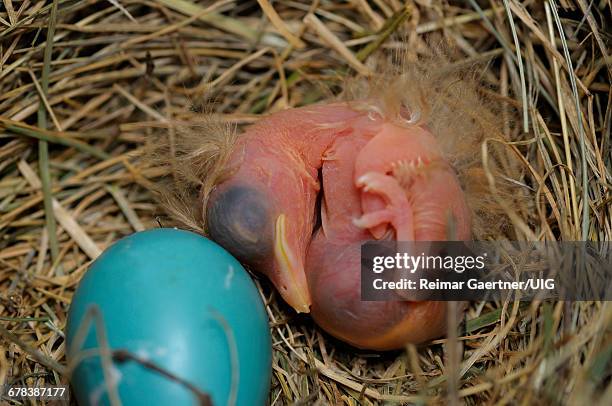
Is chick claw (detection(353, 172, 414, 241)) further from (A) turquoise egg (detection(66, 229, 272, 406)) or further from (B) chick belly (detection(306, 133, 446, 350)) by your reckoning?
(A) turquoise egg (detection(66, 229, 272, 406))

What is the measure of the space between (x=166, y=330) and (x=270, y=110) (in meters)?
0.94

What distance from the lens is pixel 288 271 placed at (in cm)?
149

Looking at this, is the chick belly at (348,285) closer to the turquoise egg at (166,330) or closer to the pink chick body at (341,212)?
the pink chick body at (341,212)

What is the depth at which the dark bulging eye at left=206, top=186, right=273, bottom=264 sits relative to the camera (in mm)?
1455

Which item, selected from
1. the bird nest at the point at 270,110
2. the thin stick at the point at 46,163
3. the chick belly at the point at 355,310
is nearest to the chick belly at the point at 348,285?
the chick belly at the point at 355,310

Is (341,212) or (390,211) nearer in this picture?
(390,211)

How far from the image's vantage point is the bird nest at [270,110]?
1570 millimetres

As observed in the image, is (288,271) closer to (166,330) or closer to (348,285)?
(348,285)

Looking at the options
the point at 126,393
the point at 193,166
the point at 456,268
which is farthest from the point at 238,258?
the point at 456,268

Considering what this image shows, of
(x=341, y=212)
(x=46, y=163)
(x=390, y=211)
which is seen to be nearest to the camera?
(x=390, y=211)

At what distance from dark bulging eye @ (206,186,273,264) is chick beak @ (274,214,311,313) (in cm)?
2

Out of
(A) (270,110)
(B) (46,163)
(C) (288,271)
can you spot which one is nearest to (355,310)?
Result: (C) (288,271)

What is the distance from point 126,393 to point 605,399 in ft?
2.86

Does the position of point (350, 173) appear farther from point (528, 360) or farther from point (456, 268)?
point (528, 360)
